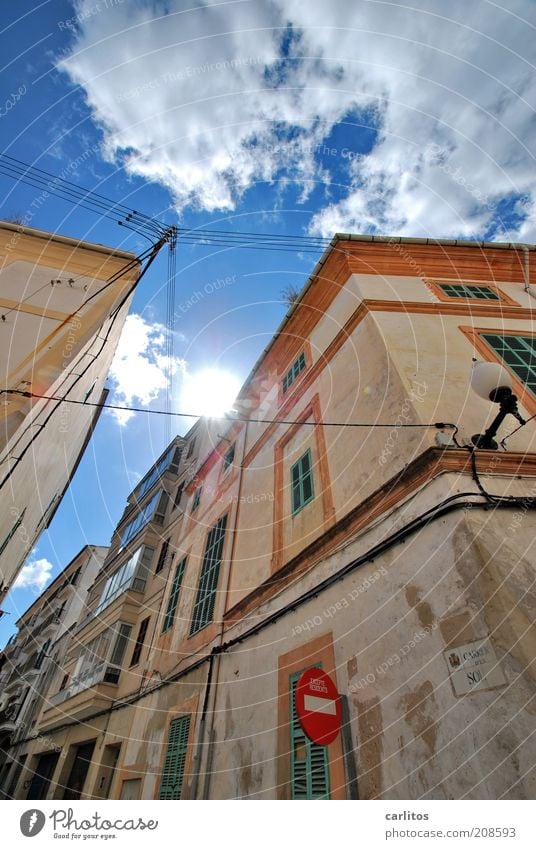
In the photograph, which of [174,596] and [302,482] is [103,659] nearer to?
[174,596]

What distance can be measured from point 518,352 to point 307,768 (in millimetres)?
7024

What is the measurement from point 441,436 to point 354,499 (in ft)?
5.21

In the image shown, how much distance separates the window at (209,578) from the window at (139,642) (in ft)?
12.2

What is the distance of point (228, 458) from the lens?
12.3 metres

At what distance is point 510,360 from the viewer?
634 centimetres

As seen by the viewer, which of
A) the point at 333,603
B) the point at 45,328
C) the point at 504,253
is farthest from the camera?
the point at 504,253

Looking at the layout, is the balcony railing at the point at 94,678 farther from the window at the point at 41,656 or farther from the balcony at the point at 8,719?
the balcony at the point at 8,719

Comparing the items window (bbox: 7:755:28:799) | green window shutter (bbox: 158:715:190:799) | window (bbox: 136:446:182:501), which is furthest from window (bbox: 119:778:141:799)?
window (bbox: 7:755:28:799)

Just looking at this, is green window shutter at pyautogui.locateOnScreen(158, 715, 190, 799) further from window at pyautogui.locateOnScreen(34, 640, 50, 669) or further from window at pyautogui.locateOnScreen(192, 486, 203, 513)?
window at pyautogui.locateOnScreen(34, 640, 50, 669)

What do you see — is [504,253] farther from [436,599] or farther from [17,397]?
[17,397]

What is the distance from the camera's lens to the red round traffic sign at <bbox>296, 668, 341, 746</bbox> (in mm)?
3474

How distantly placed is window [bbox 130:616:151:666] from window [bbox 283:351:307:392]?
894cm

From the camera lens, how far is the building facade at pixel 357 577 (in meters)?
3.20

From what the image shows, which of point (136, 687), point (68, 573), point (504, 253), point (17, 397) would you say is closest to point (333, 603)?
point (17, 397)
